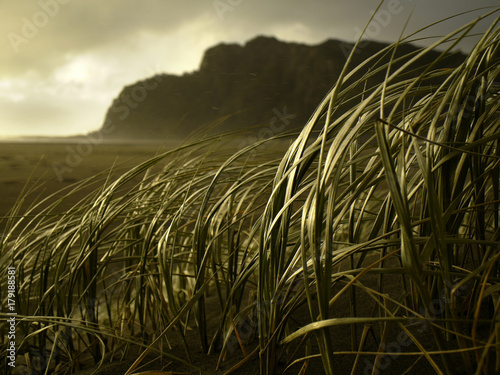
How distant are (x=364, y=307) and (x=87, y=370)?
341mm

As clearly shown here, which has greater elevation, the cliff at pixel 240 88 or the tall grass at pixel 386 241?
the cliff at pixel 240 88

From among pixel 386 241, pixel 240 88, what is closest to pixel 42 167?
pixel 386 241

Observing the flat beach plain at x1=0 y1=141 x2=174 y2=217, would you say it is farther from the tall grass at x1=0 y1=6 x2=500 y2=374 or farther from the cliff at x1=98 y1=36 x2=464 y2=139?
the cliff at x1=98 y1=36 x2=464 y2=139

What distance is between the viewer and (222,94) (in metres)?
4.33

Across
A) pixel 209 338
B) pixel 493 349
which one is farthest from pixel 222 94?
pixel 493 349

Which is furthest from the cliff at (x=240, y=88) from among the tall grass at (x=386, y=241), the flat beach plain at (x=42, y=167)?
the tall grass at (x=386, y=241)

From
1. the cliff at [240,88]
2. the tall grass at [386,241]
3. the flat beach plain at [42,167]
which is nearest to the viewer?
the tall grass at [386,241]

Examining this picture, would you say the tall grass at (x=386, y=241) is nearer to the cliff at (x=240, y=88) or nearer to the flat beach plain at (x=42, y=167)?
the flat beach plain at (x=42, y=167)

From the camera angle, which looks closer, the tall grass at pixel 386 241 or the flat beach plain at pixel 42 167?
the tall grass at pixel 386 241

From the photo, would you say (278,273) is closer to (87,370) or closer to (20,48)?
(87,370)

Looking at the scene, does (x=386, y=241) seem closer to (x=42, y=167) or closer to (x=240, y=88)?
(x=42, y=167)

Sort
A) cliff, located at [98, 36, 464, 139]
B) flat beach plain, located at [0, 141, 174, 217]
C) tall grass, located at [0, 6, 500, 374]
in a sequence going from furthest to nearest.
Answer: cliff, located at [98, 36, 464, 139] < flat beach plain, located at [0, 141, 174, 217] < tall grass, located at [0, 6, 500, 374]

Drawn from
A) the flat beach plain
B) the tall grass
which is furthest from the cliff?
the tall grass

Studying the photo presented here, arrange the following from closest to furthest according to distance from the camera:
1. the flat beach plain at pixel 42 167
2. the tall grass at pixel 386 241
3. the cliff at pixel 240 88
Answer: the tall grass at pixel 386 241 < the flat beach plain at pixel 42 167 < the cliff at pixel 240 88
